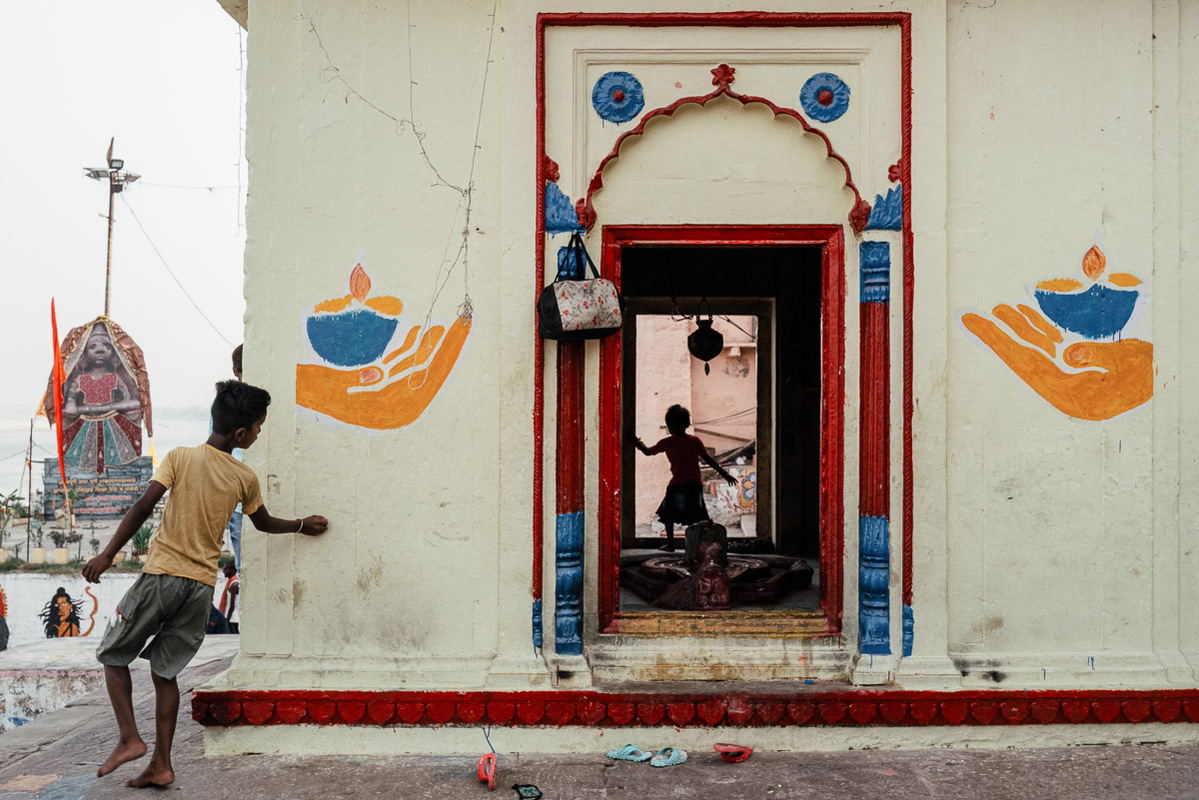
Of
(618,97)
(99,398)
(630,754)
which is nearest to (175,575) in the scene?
(630,754)

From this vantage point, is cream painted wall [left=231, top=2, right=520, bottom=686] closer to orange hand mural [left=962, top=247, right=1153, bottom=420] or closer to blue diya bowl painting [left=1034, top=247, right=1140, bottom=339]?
orange hand mural [left=962, top=247, right=1153, bottom=420]

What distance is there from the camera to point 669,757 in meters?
4.04

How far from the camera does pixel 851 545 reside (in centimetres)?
437

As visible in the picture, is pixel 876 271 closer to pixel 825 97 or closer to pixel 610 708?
pixel 825 97

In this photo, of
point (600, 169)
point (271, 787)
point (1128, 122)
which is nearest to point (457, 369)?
point (600, 169)

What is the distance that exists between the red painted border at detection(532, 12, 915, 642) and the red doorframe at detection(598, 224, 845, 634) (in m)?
0.29

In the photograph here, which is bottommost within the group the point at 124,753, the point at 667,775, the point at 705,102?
the point at 667,775

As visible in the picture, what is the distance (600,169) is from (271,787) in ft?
9.96

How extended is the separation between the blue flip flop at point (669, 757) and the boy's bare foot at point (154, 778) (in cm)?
201

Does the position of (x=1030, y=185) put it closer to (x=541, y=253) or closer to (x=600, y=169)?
(x=600, y=169)

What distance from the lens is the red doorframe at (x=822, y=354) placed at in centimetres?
437

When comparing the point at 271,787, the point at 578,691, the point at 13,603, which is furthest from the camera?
the point at 13,603

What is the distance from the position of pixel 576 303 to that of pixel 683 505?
4.09 metres

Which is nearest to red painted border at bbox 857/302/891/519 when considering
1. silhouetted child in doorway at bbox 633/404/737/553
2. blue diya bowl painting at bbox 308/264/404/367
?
blue diya bowl painting at bbox 308/264/404/367
